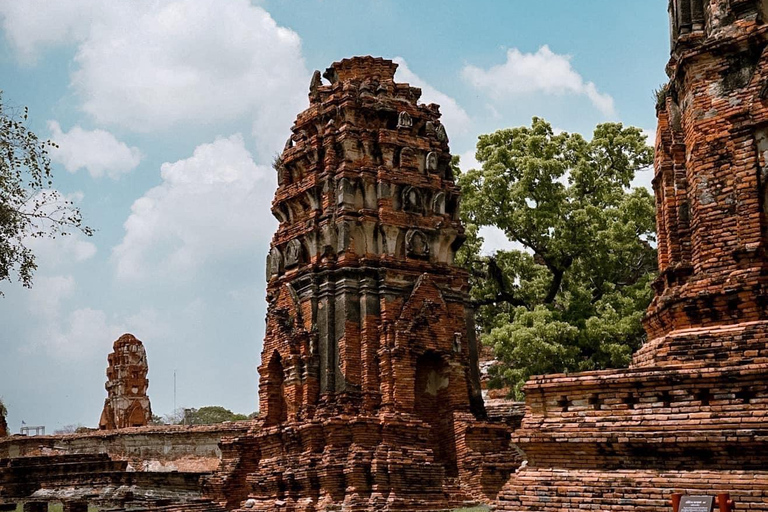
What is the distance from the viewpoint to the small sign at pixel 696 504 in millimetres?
8828

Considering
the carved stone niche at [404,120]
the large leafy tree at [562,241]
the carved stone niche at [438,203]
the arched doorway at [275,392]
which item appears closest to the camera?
the arched doorway at [275,392]

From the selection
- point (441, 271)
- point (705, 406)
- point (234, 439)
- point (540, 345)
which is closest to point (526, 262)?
point (540, 345)

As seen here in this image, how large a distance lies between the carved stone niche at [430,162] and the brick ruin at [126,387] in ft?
60.1

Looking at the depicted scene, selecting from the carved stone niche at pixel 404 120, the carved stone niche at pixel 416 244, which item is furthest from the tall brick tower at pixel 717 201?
the carved stone niche at pixel 404 120

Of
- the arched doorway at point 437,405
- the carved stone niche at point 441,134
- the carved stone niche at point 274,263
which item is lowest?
the arched doorway at point 437,405

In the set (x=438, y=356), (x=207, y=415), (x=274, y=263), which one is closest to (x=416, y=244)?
(x=438, y=356)

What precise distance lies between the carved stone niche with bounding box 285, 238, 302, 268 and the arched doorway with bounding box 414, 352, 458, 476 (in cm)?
331

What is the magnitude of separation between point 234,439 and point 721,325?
1276 centimetres

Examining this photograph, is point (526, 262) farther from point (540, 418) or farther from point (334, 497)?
point (540, 418)

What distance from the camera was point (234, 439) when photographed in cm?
2162

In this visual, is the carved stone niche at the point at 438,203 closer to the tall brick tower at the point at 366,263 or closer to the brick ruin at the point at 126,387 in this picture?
the tall brick tower at the point at 366,263

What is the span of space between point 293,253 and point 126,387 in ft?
54.8

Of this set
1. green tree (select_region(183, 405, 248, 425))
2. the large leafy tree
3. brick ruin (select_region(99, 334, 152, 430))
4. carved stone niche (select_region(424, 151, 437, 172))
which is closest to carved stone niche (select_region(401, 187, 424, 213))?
carved stone niche (select_region(424, 151, 437, 172))

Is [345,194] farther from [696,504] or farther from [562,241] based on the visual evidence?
[696,504]
